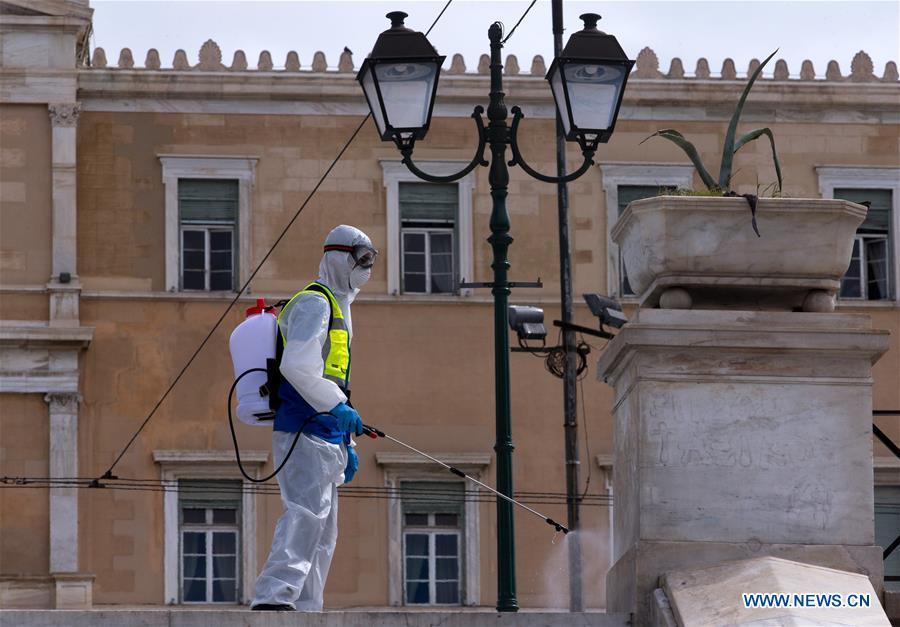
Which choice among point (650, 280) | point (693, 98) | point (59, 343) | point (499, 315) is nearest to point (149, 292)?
point (59, 343)

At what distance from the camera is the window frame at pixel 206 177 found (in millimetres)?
34188

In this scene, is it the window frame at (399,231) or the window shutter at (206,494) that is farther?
the window frame at (399,231)

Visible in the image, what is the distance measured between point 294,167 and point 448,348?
116 inches

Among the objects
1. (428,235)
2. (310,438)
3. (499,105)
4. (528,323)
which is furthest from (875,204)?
(310,438)

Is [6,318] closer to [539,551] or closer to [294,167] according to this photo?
[294,167]

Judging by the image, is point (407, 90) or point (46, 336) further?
point (46, 336)

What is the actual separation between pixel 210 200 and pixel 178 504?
3764 mm

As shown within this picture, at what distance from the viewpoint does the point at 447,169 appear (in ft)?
114

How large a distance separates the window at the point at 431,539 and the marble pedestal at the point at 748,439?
73.0 feet

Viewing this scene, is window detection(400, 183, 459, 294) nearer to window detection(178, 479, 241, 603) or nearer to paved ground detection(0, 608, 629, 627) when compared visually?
window detection(178, 479, 241, 603)

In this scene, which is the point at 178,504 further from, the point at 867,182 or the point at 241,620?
the point at 241,620

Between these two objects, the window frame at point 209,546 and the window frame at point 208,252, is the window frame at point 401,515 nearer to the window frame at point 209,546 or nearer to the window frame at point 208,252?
the window frame at point 209,546

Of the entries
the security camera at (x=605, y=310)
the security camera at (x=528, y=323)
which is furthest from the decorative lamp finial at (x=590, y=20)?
the security camera at (x=528, y=323)

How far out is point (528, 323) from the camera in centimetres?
2948
